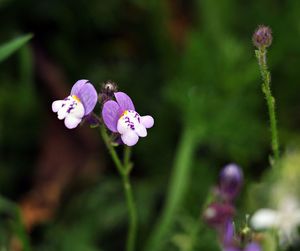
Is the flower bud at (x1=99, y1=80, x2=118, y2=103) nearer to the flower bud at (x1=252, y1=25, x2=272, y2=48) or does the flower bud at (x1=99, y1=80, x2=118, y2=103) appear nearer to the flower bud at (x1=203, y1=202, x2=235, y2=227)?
the flower bud at (x1=252, y1=25, x2=272, y2=48)

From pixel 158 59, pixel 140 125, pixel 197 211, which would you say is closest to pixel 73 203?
Answer: pixel 197 211

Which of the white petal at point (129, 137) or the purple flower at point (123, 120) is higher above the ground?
the purple flower at point (123, 120)

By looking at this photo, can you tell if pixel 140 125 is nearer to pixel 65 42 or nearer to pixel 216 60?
pixel 216 60

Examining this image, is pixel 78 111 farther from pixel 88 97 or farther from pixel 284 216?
pixel 284 216

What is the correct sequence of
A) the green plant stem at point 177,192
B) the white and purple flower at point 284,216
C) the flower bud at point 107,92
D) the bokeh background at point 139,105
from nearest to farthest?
the white and purple flower at point 284,216 → the flower bud at point 107,92 → the green plant stem at point 177,192 → the bokeh background at point 139,105

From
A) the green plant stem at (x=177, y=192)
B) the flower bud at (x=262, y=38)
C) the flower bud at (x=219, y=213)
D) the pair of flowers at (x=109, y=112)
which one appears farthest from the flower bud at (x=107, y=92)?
the green plant stem at (x=177, y=192)

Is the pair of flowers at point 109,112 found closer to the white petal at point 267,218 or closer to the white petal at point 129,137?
the white petal at point 129,137
